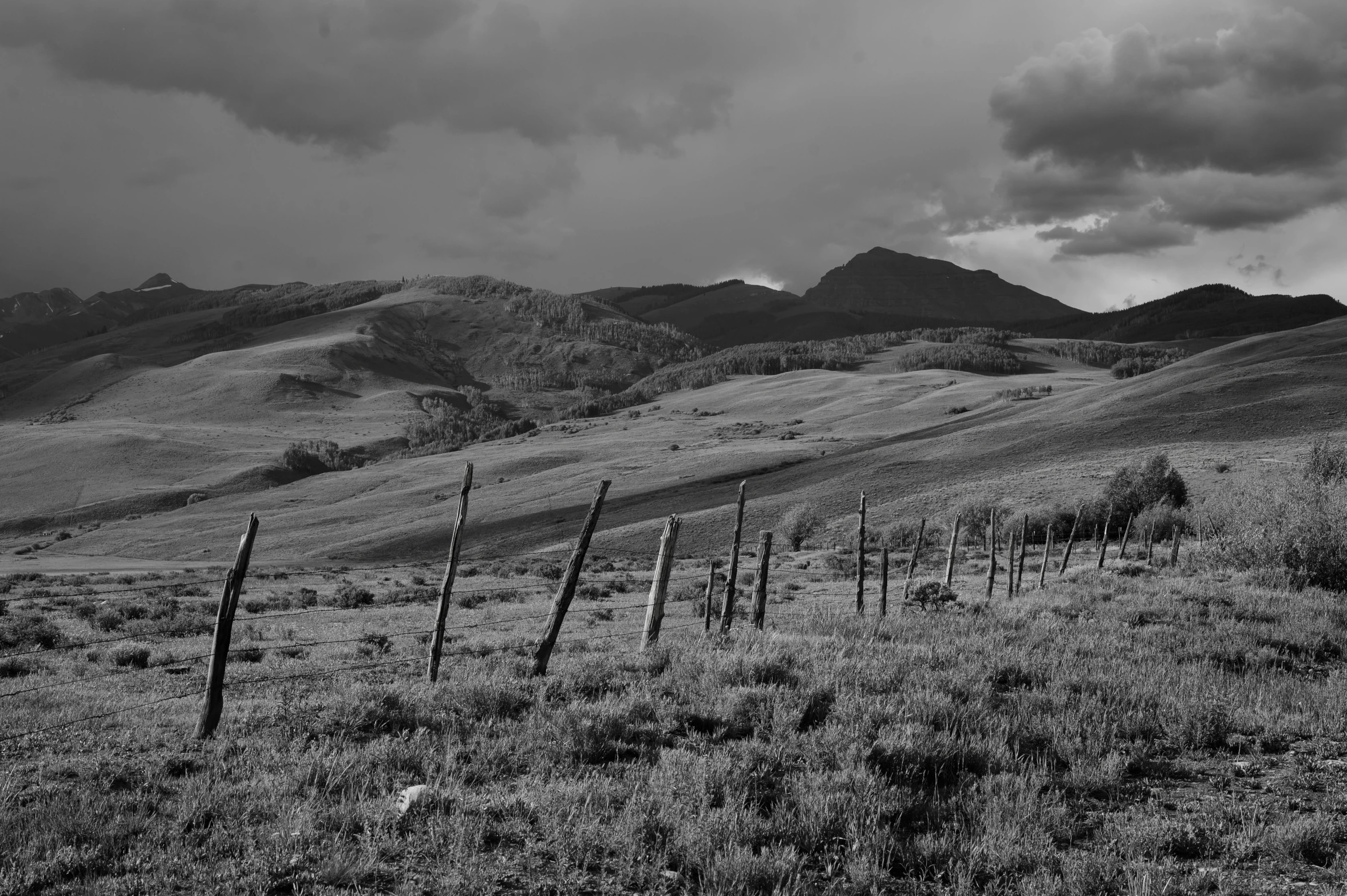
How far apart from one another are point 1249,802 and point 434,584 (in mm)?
36787

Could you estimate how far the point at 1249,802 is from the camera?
7.34m

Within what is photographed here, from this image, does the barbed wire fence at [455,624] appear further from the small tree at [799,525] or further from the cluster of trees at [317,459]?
the cluster of trees at [317,459]

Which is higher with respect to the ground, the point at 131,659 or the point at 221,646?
the point at 221,646

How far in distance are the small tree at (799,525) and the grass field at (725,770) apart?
52.2m

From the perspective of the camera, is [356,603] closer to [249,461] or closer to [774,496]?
[774,496]

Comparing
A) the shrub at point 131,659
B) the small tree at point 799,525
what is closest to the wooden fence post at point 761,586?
the shrub at point 131,659

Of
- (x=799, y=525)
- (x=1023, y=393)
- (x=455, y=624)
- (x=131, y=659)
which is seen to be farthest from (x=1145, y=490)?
(x=1023, y=393)

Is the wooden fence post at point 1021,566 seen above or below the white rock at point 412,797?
below

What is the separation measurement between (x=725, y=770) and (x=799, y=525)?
62.7 meters

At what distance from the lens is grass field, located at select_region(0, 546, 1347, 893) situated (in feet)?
18.7

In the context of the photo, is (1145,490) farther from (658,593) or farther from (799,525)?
(658,593)

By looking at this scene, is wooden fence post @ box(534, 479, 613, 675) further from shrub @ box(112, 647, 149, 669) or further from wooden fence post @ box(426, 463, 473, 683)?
shrub @ box(112, 647, 149, 669)

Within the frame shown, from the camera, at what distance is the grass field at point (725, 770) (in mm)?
5695

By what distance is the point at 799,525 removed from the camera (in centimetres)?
6881
